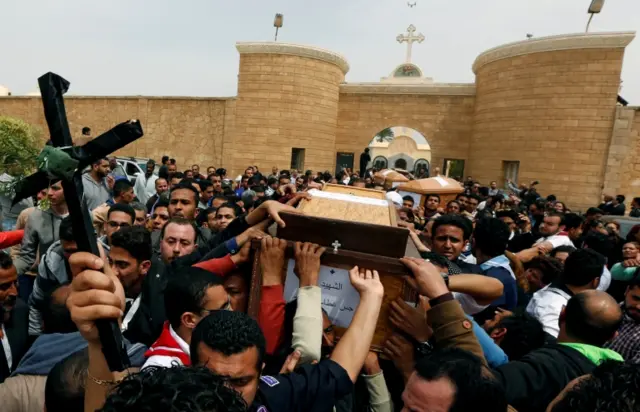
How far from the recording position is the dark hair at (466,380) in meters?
1.18

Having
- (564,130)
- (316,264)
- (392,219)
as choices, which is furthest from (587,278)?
(564,130)

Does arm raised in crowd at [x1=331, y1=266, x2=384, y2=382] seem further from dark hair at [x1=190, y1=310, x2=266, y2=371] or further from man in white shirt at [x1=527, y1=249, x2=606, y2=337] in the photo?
man in white shirt at [x1=527, y1=249, x2=606, y2=337]

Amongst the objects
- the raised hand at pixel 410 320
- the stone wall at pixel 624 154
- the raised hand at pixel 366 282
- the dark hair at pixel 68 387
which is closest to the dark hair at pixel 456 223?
the raised hand at pixel 410 320

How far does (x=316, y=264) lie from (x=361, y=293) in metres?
0.20

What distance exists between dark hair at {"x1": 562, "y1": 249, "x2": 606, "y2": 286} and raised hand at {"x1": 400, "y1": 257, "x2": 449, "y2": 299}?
1.76m

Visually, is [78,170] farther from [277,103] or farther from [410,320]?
[277,103]

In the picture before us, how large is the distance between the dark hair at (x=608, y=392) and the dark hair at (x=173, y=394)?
0.92 meters

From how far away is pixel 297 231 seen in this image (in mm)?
1626

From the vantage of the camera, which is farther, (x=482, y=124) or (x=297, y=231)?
(x=482, y=124)

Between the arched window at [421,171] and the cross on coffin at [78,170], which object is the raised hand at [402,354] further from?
the arched window at [421,171]

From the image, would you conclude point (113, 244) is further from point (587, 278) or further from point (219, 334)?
point (587, 278)

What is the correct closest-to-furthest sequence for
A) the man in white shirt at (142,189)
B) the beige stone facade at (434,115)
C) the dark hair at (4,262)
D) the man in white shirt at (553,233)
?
the dark hair at (4,262) < the man in white shirt at (553,233) < the man in white shirt at (142,189) < the beige stone facade at (434,115)

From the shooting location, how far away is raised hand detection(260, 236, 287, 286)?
1.59m

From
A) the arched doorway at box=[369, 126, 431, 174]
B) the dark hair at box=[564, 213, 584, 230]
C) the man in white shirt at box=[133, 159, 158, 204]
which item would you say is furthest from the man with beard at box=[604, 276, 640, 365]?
the arched doorway at box=[369, 126, 431, 174]
